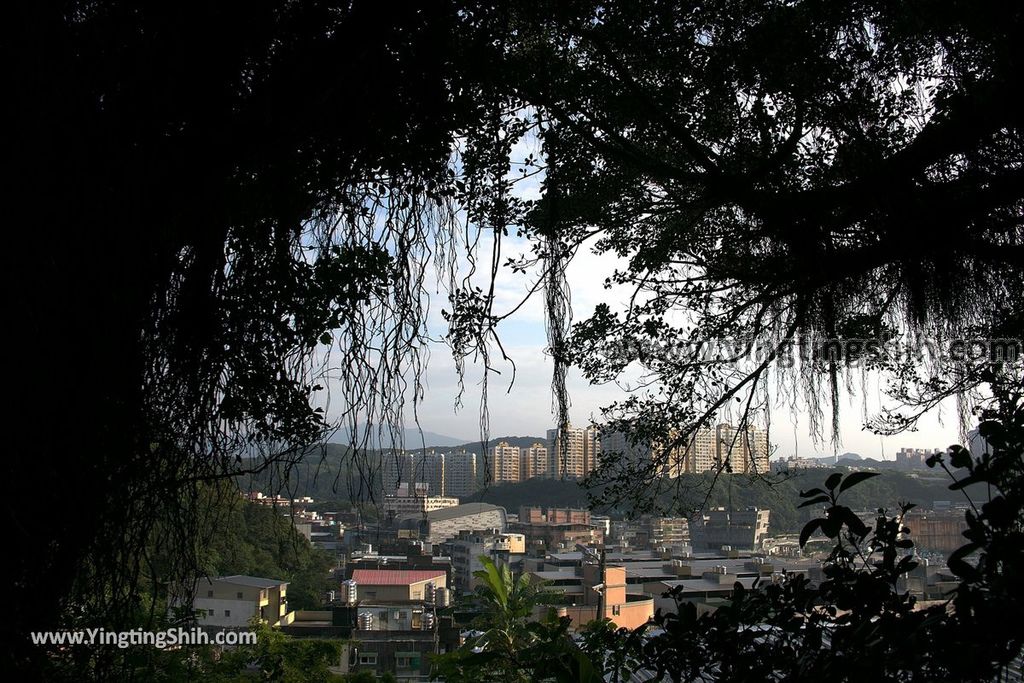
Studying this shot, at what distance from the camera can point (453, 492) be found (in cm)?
348

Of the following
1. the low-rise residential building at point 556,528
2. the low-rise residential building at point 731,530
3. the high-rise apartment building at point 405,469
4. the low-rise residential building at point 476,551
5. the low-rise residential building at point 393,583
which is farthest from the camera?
the low-rise residential building at point 556,528

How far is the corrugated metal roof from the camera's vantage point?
18.7ft

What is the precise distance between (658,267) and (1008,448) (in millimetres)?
1415

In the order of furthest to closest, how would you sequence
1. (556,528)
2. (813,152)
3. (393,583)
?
Answer: (556,528), (393,583), (813,152)

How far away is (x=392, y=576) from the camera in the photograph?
6.35 meters

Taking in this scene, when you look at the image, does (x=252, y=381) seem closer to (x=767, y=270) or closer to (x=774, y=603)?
(x=774, y=603)

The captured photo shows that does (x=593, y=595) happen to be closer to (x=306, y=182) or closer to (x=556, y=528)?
(x=556, y=528)

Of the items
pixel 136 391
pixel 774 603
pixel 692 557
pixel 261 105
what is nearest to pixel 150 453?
pixel 136 391

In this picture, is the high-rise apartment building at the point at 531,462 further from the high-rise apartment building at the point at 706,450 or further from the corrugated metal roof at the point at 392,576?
the corrugated metal roof at the point at 392,576

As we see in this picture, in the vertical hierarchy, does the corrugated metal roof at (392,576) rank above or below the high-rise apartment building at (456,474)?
below

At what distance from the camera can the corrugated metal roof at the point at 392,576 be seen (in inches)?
225

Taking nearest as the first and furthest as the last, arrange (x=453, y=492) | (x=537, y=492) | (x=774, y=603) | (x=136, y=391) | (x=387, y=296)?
(x=136, y=391) < (x=387, y=296) < (x=774, y=603) < (x=453, y=492) < (x=537, y=492)

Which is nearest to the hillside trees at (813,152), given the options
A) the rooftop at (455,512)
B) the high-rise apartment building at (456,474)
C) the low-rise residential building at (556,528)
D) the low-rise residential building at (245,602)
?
the high-rise apartment building at (456,474)

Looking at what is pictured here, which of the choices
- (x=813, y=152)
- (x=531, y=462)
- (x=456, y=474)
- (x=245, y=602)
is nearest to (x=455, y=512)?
(x=245, y=602)
